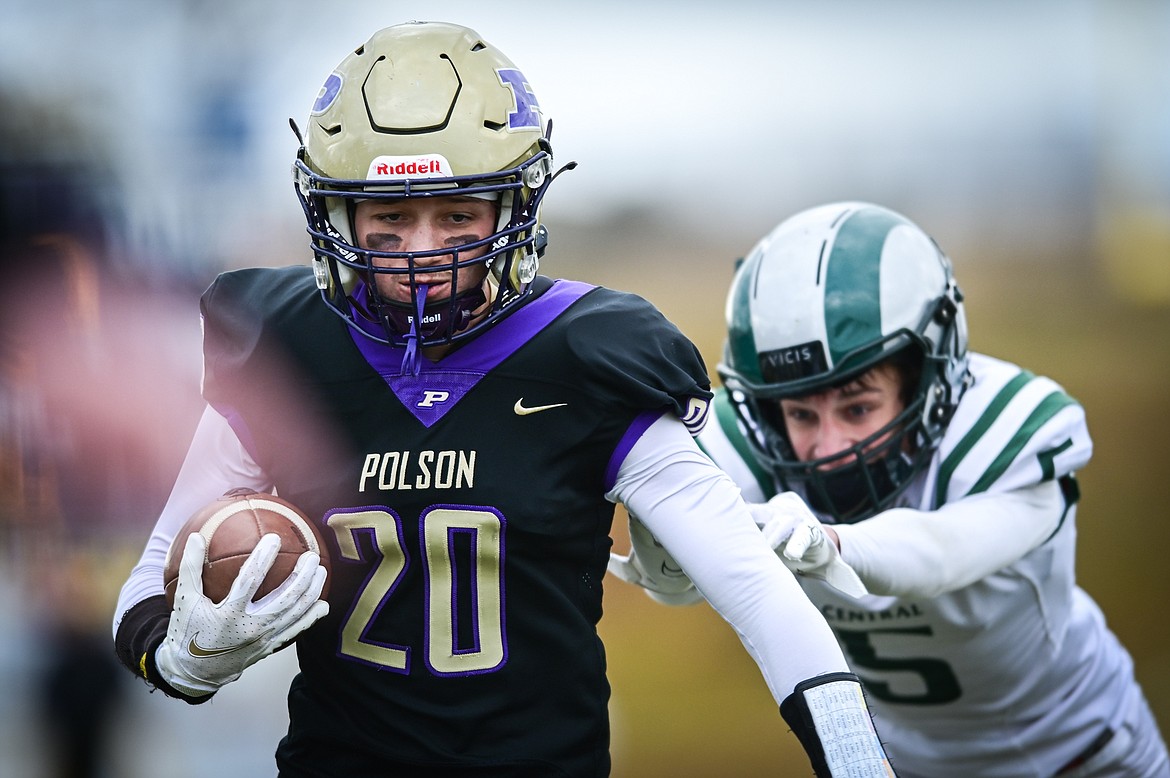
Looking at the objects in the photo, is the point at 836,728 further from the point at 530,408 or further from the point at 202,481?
the point at 202,481

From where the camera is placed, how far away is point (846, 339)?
2355 millimetres

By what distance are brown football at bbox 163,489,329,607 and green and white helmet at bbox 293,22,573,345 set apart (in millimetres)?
259

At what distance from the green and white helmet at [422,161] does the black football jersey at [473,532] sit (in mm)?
69

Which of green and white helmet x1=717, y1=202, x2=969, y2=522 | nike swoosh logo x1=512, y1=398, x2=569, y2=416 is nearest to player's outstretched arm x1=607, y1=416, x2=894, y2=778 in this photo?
nike swoosh logo x1=512, y1=398, x2=569, y2=416

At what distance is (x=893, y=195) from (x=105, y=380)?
4.09 meters

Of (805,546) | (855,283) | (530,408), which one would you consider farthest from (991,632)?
(530,408)

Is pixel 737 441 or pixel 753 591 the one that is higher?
pixel 753 591

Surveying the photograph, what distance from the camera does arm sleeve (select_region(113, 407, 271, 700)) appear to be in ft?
5.80

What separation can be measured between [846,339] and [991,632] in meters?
0.65

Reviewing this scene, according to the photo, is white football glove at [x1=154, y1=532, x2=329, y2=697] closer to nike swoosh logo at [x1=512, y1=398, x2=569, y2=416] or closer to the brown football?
the brown football

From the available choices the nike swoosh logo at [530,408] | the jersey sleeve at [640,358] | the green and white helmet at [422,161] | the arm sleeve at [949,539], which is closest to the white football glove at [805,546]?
Answer: the arm sleeve at [949,539]

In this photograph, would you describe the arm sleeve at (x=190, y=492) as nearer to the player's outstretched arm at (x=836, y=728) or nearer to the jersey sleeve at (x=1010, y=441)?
the player's outstretched arm at (x=836, y=728)

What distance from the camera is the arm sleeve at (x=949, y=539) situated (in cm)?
206

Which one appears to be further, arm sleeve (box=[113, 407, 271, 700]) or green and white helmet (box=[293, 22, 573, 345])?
arm sleeve (box=[113, 407, 271, 700])
